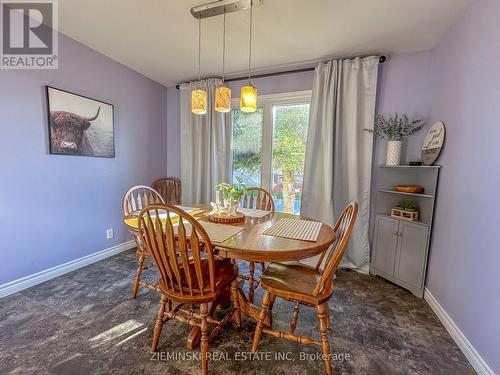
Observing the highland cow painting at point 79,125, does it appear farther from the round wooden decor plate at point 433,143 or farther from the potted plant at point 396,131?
the round wooden decor plate at point 433,143

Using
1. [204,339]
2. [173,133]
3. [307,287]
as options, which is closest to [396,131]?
[307,287]

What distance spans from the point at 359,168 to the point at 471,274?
1.30m

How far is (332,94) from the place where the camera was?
8.14 ft

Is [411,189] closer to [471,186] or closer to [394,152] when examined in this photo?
[394,152]

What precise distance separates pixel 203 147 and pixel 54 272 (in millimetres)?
2140

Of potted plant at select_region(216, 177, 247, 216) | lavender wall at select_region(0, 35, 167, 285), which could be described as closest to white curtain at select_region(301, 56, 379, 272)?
potted plant at select_region(216, 177, 247, 216)

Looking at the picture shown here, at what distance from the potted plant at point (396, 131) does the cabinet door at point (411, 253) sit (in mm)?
668

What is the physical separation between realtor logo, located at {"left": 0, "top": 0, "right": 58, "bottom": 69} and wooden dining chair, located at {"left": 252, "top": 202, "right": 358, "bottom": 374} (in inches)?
106

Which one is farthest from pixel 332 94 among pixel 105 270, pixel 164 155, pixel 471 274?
pixel 105 270

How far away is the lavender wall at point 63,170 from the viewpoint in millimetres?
1917

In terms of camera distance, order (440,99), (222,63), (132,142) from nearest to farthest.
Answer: (440,99) → (222,63) → (132,142)

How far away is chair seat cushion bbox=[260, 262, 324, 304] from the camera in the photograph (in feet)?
4.18

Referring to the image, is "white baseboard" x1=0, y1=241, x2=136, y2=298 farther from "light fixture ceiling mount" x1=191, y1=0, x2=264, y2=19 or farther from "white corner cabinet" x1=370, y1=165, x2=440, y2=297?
"white corner cabinet" x1=370, y1=165, x2=440, y2=297

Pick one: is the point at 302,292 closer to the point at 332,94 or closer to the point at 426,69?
the point at 332,94
